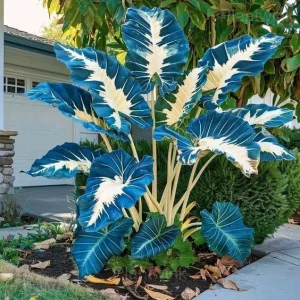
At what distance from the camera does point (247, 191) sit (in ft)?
11.4

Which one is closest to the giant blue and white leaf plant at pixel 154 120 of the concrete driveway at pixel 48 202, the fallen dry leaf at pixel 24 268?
the fallen dry leaf at pixel 24 268

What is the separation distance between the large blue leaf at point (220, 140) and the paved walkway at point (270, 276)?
85cm

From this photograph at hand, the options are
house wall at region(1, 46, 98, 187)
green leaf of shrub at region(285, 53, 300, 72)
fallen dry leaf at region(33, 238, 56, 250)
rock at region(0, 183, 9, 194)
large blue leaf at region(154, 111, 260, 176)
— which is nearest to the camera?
large blue leaf at region(154, 111, 260, 176)

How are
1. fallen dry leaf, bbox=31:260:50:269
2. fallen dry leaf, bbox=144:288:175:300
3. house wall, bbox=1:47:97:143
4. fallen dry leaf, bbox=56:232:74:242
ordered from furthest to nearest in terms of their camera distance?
1. house wall, bbox=1:47:97:143
2. fallen dry leaf, bbox=56:232:74:242
3. fallen dry leaf, bbox=31:260:50:269
4. fallen dry leaf, bbox=144:288:175:300

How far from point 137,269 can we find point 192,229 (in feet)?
1.78

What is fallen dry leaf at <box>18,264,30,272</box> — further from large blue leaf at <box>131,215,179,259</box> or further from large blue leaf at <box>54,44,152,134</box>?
large blue leaf at <box>54,44,152,134</box>

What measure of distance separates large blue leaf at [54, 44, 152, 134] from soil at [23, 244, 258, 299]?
103 centimetres

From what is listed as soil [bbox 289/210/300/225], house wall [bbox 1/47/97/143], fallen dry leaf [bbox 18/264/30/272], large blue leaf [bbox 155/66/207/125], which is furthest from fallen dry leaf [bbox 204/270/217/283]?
house wall [bbox 1/47/97/143]

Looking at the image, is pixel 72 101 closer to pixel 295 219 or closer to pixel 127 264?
pixel 127 264

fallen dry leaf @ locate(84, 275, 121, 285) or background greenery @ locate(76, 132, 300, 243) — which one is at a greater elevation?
background greenery @ locate(76, 132, 300, 243)

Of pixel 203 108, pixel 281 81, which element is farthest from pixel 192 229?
pixel 281 81

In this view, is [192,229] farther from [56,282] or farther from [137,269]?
[56,282]

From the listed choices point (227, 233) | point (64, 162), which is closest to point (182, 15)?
point (64, 162)

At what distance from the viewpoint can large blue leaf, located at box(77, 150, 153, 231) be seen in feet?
7.83
